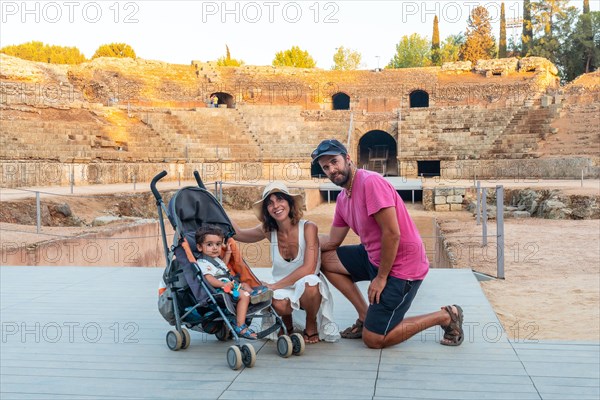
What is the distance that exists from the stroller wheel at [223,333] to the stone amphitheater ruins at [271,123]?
14.0m

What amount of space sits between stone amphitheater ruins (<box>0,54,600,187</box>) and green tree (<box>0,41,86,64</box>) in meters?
15.4

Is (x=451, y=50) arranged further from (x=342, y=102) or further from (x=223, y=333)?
(x=223, y=333)

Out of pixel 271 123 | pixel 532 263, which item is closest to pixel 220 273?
pixel 532 263

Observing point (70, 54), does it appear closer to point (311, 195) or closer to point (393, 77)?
point (393, 77)

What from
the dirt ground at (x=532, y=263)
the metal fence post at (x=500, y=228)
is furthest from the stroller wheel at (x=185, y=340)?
the metal fence post at (x=500, y=228)

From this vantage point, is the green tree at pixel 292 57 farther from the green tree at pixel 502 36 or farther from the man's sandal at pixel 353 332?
the man's sandal at pixel 353 332

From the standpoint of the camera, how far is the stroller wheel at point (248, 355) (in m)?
3.10

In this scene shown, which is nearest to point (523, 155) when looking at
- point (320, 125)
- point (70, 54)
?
point (320, 125)

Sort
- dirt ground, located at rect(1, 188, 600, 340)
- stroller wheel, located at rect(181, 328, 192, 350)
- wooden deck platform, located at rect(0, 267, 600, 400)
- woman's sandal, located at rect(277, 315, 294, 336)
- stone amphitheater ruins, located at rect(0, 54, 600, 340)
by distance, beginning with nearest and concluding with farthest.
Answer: wooden deck platform, located at rect(0, 267, 600, 400), stroller wheel, located at rect(181, 328, 192, 350), woman's sandal, located at rect(277, 315, 294, 336), dirt ground, located at rect(1, 188, 600, 340), stone amphitheater ruins, located at rect(0, 54, 600, 340)

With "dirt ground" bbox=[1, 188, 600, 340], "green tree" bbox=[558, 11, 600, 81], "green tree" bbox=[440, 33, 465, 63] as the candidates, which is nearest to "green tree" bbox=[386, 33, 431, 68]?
"green tree" bbox=[440, 33, 465, 63]

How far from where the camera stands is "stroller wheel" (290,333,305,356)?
10.8 feet

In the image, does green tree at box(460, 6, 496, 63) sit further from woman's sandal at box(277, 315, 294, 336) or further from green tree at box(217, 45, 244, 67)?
woman's sandal at box(277, 315, 294, 336)

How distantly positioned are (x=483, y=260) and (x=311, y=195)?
9.63 meters

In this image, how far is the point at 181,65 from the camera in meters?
33.2
